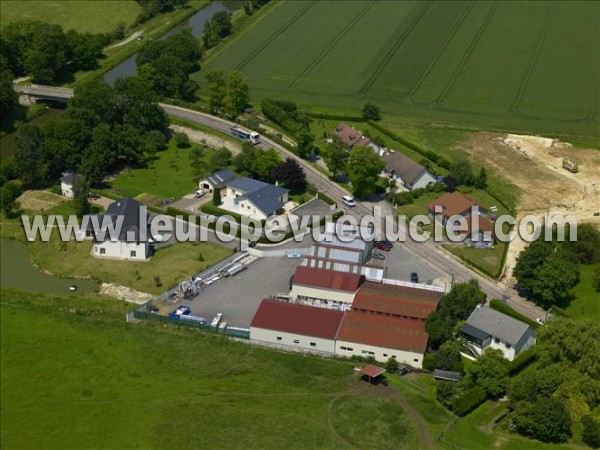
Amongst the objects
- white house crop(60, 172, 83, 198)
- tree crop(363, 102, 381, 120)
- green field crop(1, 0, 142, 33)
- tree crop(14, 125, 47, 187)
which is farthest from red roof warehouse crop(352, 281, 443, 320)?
green field crop(1, 0, 142, 33)

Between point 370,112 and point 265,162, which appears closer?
point 265,162

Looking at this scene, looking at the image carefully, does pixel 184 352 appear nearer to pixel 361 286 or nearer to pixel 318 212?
pixel 361 286

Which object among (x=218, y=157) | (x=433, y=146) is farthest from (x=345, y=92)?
(x=218, y=157)

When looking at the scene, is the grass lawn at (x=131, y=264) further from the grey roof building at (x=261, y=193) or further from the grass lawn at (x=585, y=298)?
the grass lawn at (x=585, y=298)

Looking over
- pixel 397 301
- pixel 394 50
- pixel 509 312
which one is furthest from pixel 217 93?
pixel 509 312

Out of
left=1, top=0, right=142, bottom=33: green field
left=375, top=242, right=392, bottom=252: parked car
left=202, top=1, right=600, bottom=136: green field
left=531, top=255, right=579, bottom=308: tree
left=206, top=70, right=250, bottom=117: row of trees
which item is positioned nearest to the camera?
left=531, top=255, right=579, bottom=308: tree

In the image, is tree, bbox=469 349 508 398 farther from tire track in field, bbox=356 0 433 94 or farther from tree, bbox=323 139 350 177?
tire track in field, bbox=356 0 433 94

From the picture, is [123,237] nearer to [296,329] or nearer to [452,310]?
[296,329]
